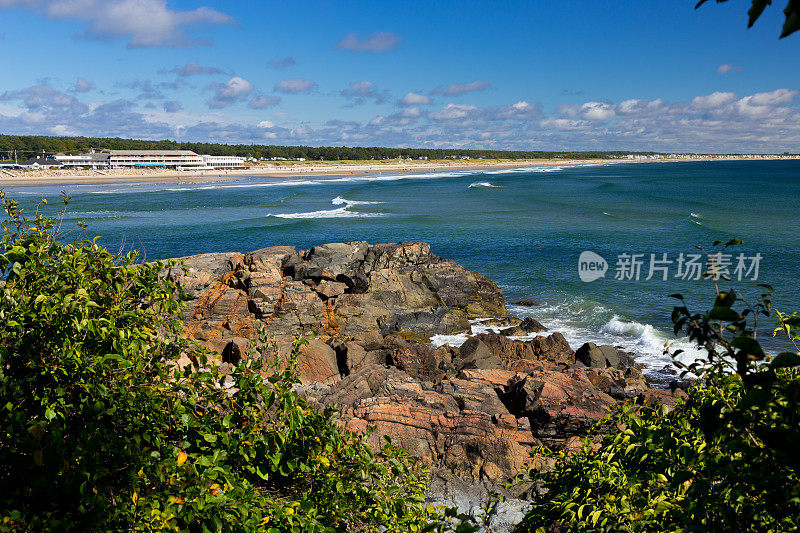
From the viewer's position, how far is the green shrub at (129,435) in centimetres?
395

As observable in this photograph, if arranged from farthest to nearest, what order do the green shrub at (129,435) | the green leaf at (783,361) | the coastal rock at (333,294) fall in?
the coastal rock at (333,294), the green shrub at (129,435), the green leaf at (783,361)

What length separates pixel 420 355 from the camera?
17.5 meters

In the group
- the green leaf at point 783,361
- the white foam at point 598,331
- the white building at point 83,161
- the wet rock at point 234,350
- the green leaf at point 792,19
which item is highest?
the white building at point 83,161

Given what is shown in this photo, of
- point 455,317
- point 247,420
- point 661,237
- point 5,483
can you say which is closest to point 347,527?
point 247,420

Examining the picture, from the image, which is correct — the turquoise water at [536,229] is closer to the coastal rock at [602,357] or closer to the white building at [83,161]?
the coastal rock at [602,357]

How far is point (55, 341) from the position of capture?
4.54 metres

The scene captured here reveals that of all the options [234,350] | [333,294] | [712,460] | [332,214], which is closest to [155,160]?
[332,214]

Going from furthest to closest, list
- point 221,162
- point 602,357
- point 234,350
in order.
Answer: point 221,162
point 602,357
point 234,350

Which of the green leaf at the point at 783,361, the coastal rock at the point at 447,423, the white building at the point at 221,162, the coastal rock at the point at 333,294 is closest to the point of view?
the green leaf at the point at 783,361

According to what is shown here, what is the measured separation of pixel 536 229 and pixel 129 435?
1983 inches

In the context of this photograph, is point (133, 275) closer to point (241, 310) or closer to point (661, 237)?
point (241, 310)

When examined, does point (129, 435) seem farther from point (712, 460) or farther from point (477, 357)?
point (477, 357)

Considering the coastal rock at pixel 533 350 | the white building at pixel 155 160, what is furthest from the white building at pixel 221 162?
the coastal rock at pixel 533 350

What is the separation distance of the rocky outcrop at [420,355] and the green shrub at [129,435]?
0.66 meters
